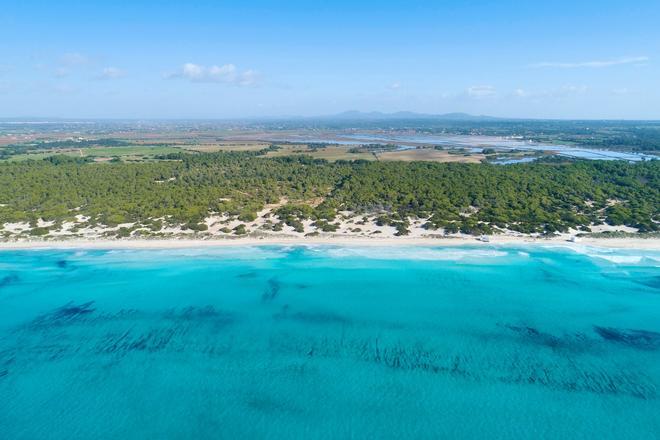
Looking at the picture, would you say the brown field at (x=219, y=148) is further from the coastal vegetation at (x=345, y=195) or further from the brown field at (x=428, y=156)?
the brown field at (x=428, y=156)

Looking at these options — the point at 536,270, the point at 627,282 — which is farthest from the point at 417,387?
the point at 627,282

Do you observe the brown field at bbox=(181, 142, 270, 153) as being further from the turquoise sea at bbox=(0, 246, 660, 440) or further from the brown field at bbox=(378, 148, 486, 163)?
the turquoise sea at bbox=(0, 246, 660, 440)

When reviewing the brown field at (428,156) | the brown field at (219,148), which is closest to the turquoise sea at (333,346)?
the brown field at (428,156)

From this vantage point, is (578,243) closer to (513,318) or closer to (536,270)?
(536,270)

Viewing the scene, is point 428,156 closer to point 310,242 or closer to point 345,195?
point 345,195

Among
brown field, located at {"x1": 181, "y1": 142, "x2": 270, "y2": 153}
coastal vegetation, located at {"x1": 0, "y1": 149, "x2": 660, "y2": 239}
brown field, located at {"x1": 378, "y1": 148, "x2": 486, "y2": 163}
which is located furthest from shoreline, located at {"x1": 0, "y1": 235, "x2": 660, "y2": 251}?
brown field, located at {"x1": 181, "y1": 142, "x2": 270, "y2": 153}

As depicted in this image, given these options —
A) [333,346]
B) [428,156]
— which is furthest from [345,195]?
[428,156]

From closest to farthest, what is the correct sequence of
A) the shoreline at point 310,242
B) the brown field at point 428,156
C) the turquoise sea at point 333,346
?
the turquoise sea at point 333,346, the shoreline at point 310,242, the brown field at point 428,156
